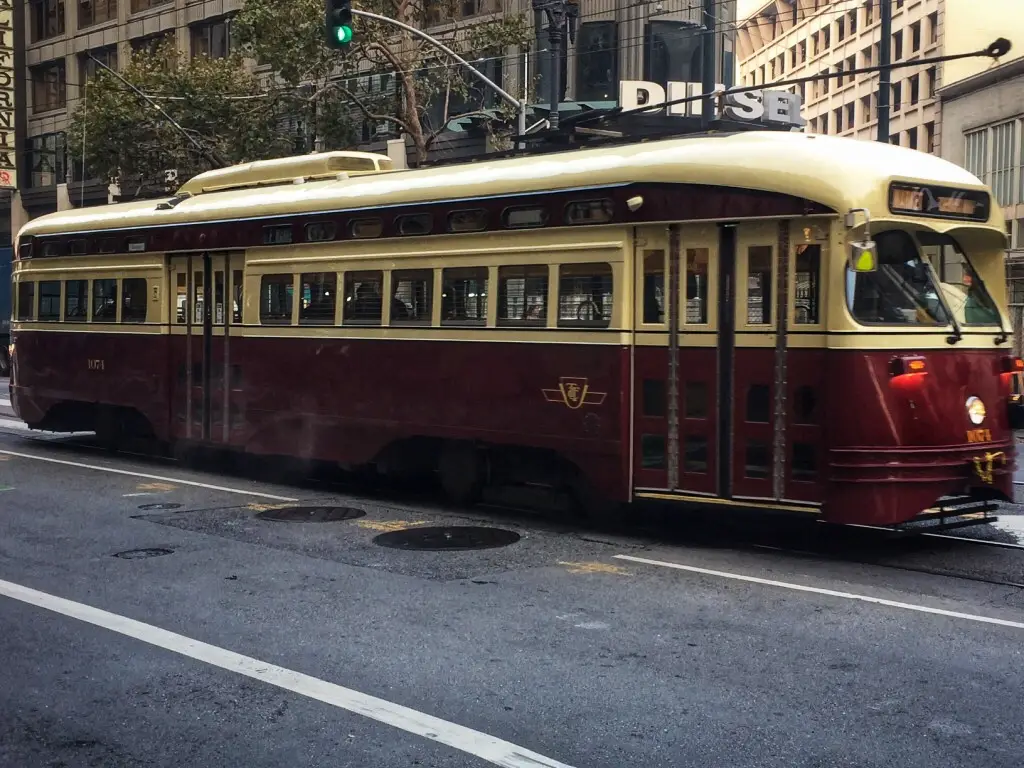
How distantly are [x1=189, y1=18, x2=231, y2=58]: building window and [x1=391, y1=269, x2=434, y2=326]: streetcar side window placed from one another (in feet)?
122

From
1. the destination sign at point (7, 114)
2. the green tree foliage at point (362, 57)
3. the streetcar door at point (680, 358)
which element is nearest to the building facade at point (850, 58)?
the green tree foliage at point (362, 57)

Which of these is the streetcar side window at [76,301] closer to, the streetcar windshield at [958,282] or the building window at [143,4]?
the streetcar windshield at [958,282]

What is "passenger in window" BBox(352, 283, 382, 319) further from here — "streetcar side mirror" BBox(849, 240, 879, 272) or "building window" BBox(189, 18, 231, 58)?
"building window" BBox(189, 18, 231, 58)

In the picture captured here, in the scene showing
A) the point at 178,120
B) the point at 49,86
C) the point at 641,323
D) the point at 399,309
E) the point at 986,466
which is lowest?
the point at 986,466

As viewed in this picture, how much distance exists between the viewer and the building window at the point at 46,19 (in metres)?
55.6

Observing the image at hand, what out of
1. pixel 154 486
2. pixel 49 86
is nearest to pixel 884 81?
pixel 154 486

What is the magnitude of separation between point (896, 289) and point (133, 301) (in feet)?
30.3

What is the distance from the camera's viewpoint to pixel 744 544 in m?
10.0

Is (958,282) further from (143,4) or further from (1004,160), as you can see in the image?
(143,4)

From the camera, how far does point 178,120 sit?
33.4m

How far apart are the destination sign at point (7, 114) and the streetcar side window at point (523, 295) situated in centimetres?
4718

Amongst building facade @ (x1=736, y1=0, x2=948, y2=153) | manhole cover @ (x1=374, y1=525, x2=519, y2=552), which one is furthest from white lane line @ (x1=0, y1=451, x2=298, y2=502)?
building facade @ (x1=736, y1=0, x2=948, y2=153)

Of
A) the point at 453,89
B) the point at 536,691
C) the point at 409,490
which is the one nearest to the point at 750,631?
the point at 536,691

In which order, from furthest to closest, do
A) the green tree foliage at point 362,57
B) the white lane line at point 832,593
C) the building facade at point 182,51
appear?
the building facade at point 182,51 < the green tree foliage at point 362,57 < the white lane line at point 832,593
